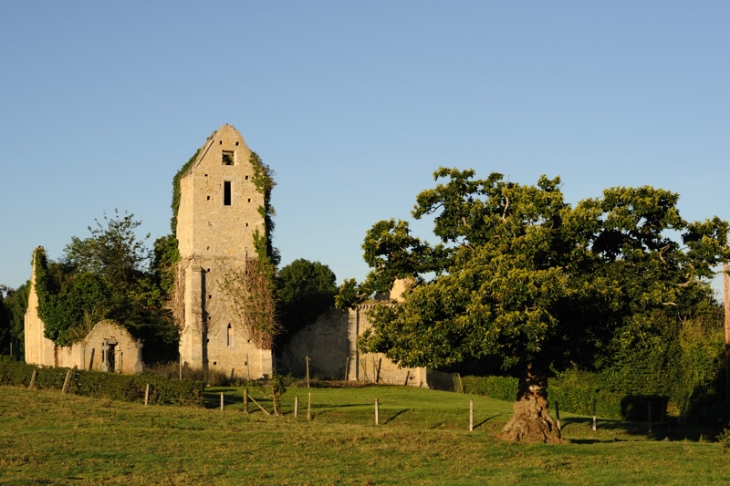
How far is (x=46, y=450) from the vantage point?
22.6 meters

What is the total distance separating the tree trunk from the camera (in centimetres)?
2688

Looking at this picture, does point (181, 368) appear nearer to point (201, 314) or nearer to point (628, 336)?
point (201, 314)

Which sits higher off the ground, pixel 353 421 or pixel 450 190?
pixel 450 190

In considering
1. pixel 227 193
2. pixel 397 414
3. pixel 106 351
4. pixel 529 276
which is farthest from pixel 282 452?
pixel 227 193

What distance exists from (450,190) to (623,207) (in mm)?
4662

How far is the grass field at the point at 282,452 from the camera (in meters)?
20.4

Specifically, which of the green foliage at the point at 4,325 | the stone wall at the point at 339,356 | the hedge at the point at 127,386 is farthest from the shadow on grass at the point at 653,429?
the green foliage at the point at 4,325

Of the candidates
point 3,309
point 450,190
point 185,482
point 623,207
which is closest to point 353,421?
point 450,190

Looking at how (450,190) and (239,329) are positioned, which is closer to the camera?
(450,190)

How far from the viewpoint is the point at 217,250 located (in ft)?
153

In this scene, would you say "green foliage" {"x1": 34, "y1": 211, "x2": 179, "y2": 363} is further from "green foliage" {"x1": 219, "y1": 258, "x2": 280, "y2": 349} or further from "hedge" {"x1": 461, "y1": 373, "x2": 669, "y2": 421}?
"hedge" {"x1": 461, "y1": 373, "x2": 669, "y2": 421}

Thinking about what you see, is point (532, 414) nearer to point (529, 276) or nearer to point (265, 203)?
point (529, 276)

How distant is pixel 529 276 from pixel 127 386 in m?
16.6

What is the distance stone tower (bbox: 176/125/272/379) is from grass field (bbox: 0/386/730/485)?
12012 millimetres
